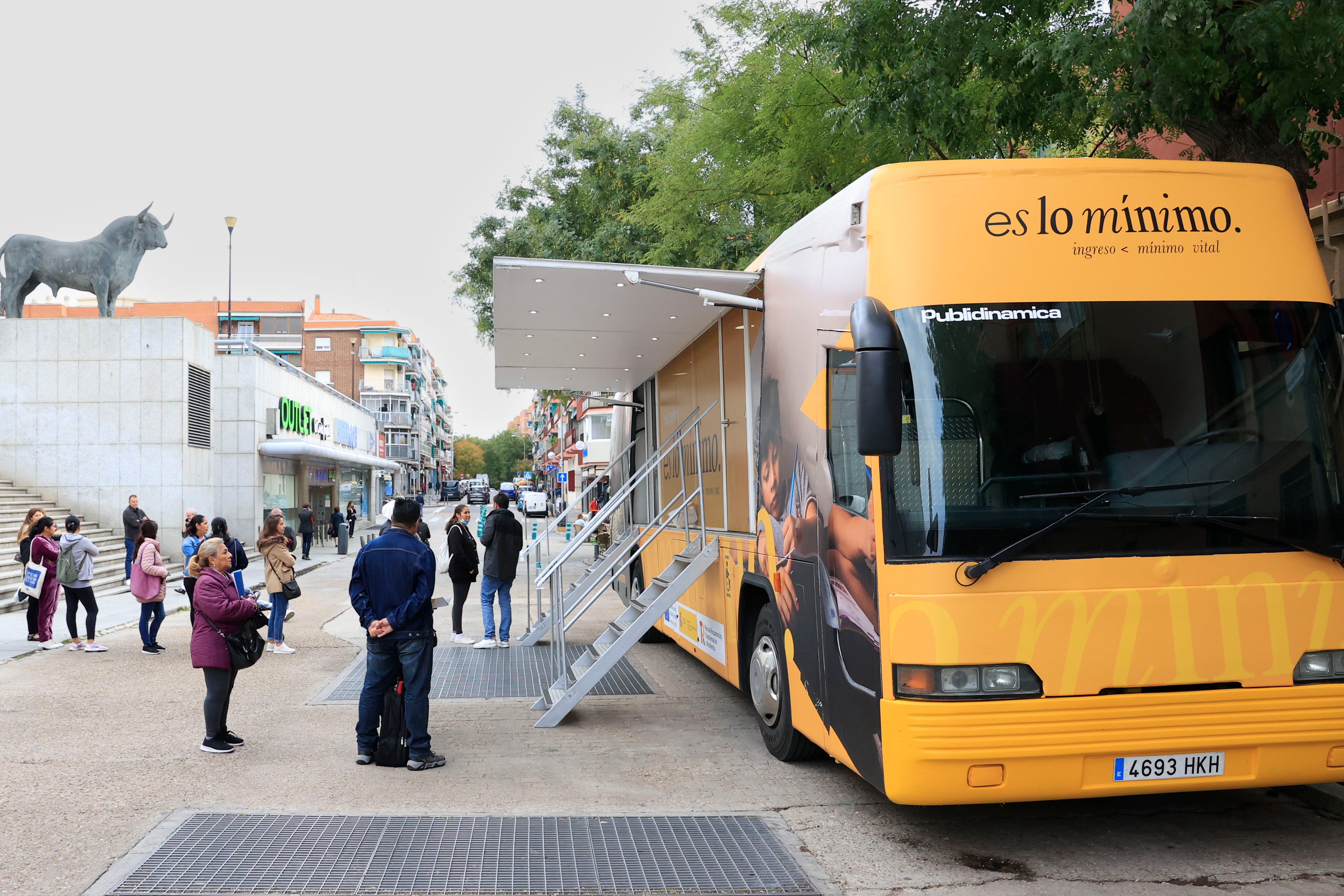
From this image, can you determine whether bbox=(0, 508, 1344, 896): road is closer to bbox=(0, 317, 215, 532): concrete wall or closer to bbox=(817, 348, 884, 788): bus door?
bbox=(817, 348, 884, 788): bus door

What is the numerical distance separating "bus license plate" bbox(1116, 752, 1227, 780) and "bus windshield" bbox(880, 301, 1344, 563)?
2.92 ft

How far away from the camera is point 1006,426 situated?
4.66m

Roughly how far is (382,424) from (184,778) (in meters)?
103

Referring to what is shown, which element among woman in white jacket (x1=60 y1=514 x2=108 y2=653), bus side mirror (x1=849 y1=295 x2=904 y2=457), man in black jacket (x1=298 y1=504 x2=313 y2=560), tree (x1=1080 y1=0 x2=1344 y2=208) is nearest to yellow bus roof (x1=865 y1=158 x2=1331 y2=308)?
bus side mirror (x1=849 y1=295 x2=904 y2=457)

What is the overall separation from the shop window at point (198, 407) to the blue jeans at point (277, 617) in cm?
1562

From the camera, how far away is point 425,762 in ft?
21.8

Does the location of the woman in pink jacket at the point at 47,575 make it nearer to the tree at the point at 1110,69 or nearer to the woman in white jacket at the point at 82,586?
the woman in white jacket at the point at 82,586

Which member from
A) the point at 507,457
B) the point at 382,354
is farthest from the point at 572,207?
the point at 507,457

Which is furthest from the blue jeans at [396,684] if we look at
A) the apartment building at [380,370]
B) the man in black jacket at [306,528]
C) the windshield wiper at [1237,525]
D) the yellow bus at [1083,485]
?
the apartment building at [380,370]

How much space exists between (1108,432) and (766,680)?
9.24 ft

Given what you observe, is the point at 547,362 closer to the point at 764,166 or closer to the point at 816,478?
the point at 764,166

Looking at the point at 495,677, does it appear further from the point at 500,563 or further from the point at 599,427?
the point at 599,427

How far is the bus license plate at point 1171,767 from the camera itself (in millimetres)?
4590

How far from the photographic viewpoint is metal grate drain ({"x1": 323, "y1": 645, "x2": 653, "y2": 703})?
9.28 meters
